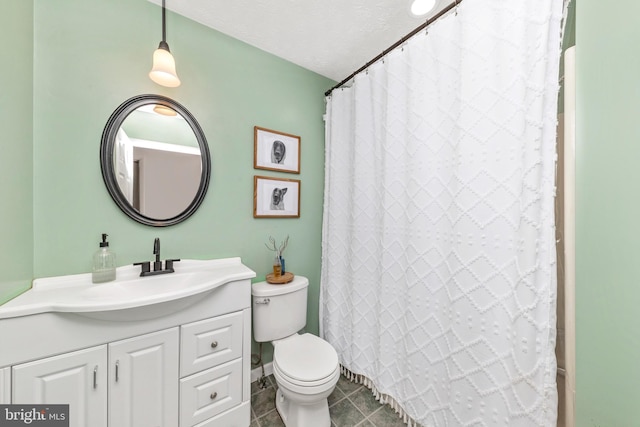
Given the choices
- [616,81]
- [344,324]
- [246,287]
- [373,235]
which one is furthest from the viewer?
[344,324]

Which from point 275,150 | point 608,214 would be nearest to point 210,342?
point 275,150

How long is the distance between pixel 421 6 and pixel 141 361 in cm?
227

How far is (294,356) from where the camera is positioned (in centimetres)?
130

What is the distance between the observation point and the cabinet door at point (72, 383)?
786 mm

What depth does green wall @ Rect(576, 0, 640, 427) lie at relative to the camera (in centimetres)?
45

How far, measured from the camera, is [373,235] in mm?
1511

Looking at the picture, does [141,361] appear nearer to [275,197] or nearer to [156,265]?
[156,265]

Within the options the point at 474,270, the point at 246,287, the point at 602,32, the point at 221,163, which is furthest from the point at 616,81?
the point at 221,163

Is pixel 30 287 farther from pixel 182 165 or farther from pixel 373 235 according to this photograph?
pixel 373 235

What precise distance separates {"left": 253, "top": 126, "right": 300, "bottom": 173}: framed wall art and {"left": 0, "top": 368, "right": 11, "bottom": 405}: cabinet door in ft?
4.59

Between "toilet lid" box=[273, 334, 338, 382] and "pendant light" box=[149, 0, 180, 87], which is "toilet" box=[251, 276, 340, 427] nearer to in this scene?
"toilet lid" box=[273, 334, 338, 382]

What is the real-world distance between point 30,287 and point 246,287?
96 cm

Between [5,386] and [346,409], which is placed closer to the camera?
[5,386]

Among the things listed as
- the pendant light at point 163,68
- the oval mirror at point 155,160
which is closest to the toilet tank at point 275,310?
the oval mirror at point 155,160
